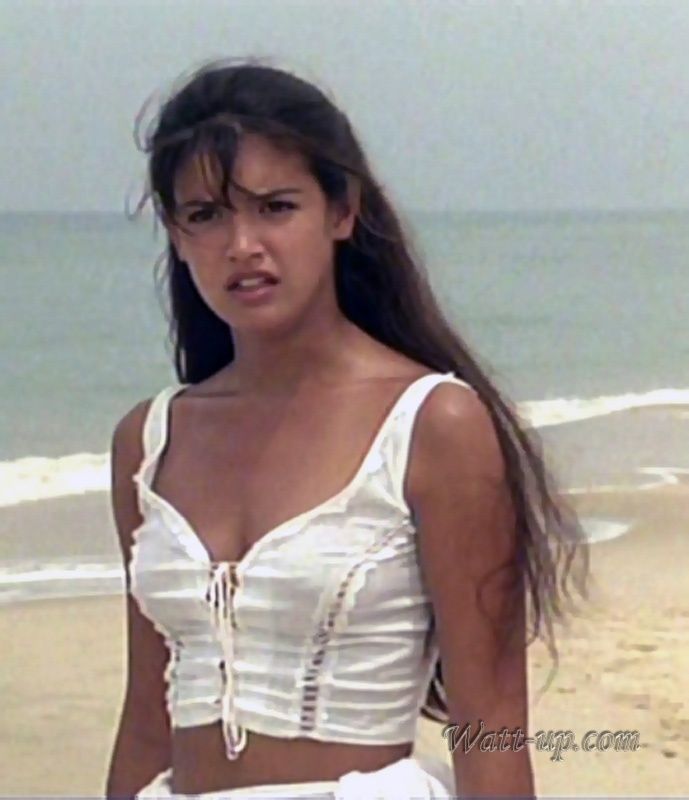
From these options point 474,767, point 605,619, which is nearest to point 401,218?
point 474,767

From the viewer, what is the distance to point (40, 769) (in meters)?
4.41

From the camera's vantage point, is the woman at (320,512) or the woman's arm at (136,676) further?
the woman's arm at (136,676)

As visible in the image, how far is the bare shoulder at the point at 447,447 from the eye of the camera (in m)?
1.53

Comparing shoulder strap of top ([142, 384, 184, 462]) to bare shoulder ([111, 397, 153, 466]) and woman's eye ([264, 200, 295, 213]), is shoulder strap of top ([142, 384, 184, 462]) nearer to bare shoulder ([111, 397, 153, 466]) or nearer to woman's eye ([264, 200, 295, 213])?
bare shoulder ([111, 397, 153, 466])

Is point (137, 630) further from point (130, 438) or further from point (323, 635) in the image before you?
point (323, 635)

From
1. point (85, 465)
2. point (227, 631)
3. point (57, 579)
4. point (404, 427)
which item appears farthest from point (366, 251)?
point (85, 465)

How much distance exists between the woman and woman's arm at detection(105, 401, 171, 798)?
77mm

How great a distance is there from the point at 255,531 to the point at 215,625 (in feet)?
0.37

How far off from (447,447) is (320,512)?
0.51ft

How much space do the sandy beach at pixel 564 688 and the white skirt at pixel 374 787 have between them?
2.10 metres

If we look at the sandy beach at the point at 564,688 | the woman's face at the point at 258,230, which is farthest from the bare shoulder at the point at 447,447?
the sandy beach at the point at 564,688

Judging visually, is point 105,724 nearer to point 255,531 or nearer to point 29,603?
point 29,603

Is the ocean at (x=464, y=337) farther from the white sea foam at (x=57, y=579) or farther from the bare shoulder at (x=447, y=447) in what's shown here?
the bare shoulder at (x=447, y=447)

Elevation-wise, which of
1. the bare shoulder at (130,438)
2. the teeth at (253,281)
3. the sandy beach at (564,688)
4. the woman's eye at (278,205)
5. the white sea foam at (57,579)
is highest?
the woman's eye at (278,205)
